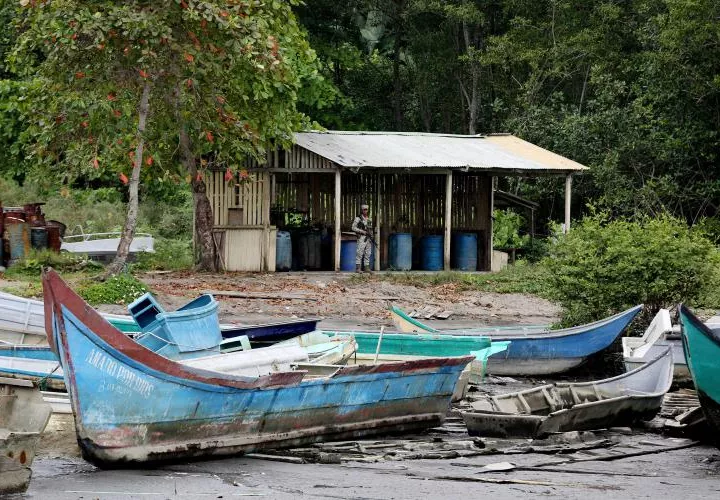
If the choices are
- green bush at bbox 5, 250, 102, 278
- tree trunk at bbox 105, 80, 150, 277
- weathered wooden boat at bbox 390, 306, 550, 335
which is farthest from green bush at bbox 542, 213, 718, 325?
green bush at bbox 5, 250, 102, 278

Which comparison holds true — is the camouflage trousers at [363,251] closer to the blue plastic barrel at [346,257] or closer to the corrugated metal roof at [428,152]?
the blue plastic barrel at [346,257]

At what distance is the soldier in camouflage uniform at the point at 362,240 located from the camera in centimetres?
2939

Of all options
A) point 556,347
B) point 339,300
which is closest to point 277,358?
point 556,347

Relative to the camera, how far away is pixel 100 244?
30.2 m

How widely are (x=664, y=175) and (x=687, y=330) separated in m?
21.9

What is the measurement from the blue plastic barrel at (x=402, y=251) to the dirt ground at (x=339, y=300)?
2550 mm

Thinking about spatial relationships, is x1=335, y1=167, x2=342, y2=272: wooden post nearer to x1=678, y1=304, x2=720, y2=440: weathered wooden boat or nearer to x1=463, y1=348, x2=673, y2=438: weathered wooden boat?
x1=463, y1=348, x2=673, y2=438: weathered wooden boat

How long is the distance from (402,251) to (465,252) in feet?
5.56

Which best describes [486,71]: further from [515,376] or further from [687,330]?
[687,330]

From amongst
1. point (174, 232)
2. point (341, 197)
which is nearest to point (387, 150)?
point (341, 197)

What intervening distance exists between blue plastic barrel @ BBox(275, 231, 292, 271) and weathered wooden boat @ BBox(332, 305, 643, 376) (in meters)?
9.57

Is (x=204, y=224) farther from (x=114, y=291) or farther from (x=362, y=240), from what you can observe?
(x=114, y=291)

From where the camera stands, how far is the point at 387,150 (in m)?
30.6

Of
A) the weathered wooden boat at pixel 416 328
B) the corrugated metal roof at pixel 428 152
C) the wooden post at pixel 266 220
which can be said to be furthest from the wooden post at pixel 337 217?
the weathered wooden boat at pixel 416 328
